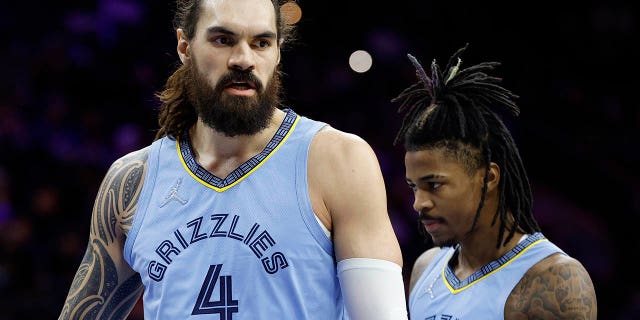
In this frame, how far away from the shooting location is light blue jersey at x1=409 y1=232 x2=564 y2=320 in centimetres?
286

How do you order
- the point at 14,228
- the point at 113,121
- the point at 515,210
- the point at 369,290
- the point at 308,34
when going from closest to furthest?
the point at 369,290
the point at 515,210
the point at 14,228
the point at 113,121
the point at 308,34

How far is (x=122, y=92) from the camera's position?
7457 millimetres

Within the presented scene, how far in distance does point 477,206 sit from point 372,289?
818 mm

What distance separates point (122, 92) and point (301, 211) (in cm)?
550

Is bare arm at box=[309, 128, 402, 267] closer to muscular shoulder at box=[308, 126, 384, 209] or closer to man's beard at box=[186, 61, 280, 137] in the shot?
muscular shoulder at box=[308, 126, 384, 209]

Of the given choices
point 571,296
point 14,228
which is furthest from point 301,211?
point 14,228

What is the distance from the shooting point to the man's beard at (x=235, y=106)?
7.85 ft

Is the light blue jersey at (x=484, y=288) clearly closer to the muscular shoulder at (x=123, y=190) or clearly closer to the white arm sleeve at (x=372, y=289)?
the white arm sleeve at (x=372, y=289)

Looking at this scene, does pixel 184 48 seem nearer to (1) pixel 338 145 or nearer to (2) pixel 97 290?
(1) pixel 338 145

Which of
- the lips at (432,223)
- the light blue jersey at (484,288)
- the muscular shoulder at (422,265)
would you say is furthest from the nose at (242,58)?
the muscular shoulder at (422,265)

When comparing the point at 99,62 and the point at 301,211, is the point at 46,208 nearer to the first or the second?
the point at 99,62

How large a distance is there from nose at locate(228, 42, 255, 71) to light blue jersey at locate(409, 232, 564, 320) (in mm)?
1169

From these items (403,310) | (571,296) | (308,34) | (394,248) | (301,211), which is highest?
(308,34)

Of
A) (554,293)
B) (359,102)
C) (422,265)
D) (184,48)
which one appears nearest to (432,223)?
(554,293)
